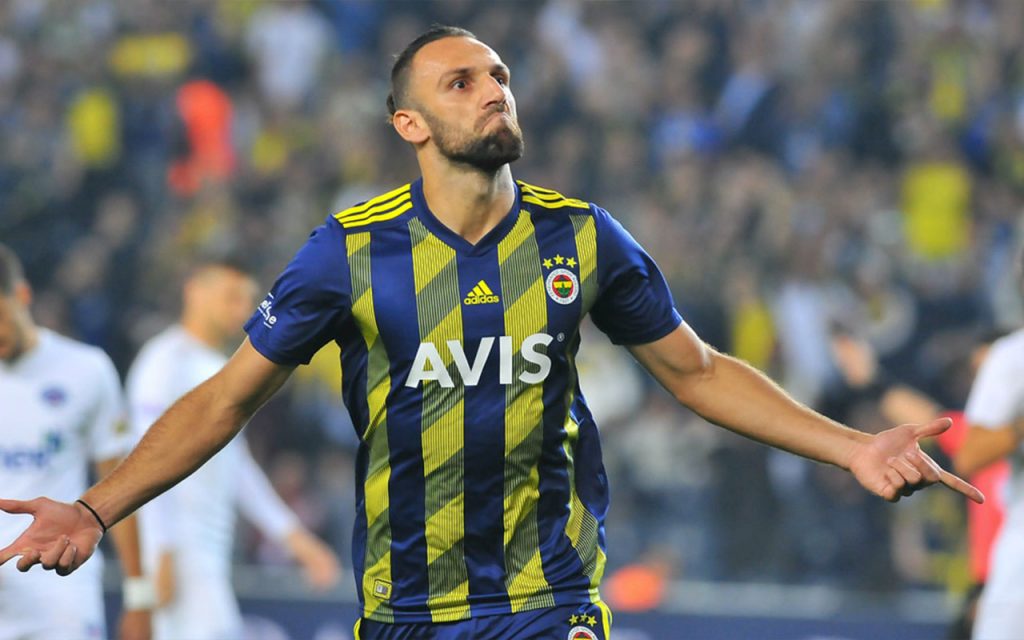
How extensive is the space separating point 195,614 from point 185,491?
1.91 ft

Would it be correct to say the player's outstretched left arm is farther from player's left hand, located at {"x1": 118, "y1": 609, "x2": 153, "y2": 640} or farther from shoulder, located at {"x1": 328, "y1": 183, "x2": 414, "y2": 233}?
player's left hand, located at {"x1": 118, "y1": 609, "x2": 153, "y2": 640}

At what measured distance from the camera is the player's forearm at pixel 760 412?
436cm

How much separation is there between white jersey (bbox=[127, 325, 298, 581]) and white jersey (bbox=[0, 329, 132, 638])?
42.4 inches

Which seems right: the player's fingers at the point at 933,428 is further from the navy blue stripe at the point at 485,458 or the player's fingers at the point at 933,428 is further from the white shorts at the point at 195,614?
the white shorts at the point at 195,614

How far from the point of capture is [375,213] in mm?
4488

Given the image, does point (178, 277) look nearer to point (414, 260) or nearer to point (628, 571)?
Answer: point (628, 571)

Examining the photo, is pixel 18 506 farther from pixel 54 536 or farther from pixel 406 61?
pixel 406 61

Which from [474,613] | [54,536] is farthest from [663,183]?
[54,536]

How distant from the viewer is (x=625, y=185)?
493 inches

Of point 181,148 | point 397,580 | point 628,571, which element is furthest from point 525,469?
Result: point 181,148

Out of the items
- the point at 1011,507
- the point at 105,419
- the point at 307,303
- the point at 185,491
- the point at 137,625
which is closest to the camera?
the point at 307,303

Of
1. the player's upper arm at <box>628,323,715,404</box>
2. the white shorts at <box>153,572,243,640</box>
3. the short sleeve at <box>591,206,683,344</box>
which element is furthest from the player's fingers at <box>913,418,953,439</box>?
the white shorts at <box>153,572,243,640</box>

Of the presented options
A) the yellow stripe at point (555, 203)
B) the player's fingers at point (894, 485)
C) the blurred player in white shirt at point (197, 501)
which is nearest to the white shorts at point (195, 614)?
the blurred player in white shirt at point (197, 501)

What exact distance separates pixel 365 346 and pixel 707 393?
95 centimetres
